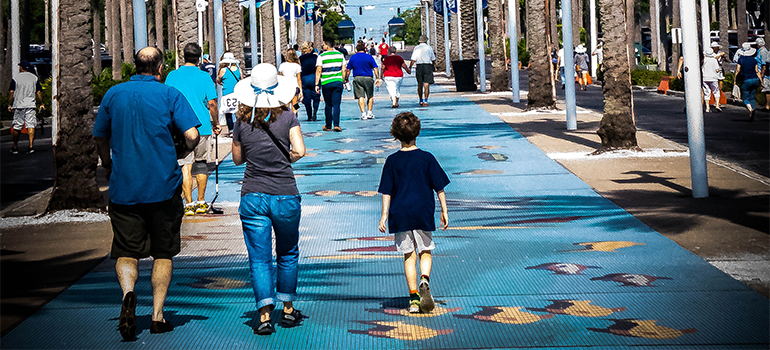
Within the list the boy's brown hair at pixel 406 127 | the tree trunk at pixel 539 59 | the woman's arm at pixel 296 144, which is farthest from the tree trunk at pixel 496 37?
the woman's arm at pixel 296 144

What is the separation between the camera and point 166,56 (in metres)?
51.7

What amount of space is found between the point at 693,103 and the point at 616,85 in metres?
3.90

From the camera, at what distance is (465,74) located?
3303 cm

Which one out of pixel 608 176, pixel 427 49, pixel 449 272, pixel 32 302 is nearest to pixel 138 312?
pixel 32 302

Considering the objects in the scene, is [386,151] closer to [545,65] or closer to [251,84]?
[545,65]

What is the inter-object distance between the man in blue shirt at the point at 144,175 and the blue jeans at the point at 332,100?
13439 mm

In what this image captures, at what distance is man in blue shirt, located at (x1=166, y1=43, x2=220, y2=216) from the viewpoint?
32.9ft

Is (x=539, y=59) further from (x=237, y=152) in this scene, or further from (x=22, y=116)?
(x=237, y=152)

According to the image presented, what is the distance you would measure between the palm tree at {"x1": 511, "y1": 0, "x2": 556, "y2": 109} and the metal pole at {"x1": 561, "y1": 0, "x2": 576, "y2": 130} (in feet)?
12.1

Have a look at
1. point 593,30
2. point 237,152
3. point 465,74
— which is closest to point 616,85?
point 237,152

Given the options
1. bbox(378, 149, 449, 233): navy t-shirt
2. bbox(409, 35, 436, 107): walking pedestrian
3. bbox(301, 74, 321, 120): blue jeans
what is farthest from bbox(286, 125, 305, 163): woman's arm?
bbox(409, 35, 436, 107): walking pedestrian

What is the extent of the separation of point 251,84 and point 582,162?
894cm

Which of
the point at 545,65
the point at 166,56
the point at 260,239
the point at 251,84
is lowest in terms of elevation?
the point at 260,239

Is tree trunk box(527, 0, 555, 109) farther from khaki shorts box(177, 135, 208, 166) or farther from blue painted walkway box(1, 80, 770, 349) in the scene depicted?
khaki shorts box(177, 135, 208, 166)
